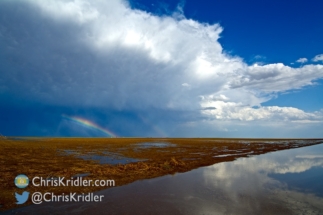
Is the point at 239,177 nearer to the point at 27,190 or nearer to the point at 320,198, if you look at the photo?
the point at 320,198

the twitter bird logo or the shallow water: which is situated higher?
the twitter bird logo

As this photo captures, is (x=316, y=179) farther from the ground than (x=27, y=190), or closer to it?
closer to it

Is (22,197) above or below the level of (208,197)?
above

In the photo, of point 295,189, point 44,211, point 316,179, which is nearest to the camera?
point 44,211

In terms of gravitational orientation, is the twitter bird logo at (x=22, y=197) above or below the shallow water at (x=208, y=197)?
above

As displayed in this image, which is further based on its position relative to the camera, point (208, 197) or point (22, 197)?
point (208, 197)

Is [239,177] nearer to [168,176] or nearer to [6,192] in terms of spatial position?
[168,176]

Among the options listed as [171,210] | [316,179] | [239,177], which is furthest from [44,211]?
[316,179]

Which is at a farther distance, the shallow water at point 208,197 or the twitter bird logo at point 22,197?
the twitter bird logo at point 22,197

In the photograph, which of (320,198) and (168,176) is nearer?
(320,198)

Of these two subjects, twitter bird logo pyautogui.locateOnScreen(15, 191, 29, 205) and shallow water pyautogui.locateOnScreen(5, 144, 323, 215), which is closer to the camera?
shallow water pyautogui.locateOnScreen(5, 144, 323, 215)

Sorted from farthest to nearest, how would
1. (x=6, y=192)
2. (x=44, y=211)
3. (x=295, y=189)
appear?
(x=295, y=189)
(x=6, y=192)
(x=44, y=211)

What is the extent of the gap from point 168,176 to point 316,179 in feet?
46.6

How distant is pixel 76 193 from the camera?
12.9 meters
